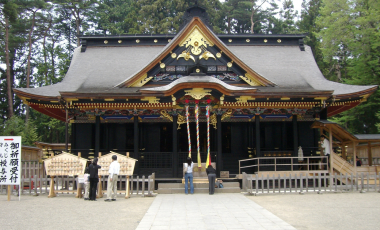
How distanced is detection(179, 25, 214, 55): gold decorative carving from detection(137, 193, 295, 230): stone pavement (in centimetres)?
853

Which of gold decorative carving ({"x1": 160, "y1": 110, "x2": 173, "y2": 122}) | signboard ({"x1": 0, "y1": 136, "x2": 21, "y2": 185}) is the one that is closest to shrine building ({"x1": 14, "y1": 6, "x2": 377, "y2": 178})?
gold decorative carving ({"x1": 160, "y1": 110, "x2": 173, "y2": 122})

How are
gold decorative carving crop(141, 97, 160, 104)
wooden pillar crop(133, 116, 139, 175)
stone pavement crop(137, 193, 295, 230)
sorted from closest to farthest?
stone pavement crop(137, 193, 295, 230) < gold decorative carving crop(141, 97, 160, 104) < wooden pillar crop(133, 116, 139, 175)

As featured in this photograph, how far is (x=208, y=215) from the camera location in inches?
369

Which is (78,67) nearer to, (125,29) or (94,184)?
(94,184)

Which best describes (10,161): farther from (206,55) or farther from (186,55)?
(206,55)

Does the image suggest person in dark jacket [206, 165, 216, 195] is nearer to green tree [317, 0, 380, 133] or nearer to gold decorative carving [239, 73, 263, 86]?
gold decorative carving [239, 73, 263, 86]

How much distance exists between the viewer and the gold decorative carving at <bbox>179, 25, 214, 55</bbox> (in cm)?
1803

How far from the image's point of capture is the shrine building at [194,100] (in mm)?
16516

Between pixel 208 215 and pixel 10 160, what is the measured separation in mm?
7921

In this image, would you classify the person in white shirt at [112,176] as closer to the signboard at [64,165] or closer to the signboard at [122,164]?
the signboard at [122,164]

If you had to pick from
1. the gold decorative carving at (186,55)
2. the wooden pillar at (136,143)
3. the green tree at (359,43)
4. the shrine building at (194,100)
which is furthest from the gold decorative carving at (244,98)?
the green tree at (359,43)

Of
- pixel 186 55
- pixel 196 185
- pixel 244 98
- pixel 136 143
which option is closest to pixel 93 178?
pixel 196 185

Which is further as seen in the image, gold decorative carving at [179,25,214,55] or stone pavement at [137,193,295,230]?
gold decorative carving at [179,25,214,55]

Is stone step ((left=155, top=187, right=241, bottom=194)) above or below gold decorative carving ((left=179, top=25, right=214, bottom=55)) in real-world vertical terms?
below
